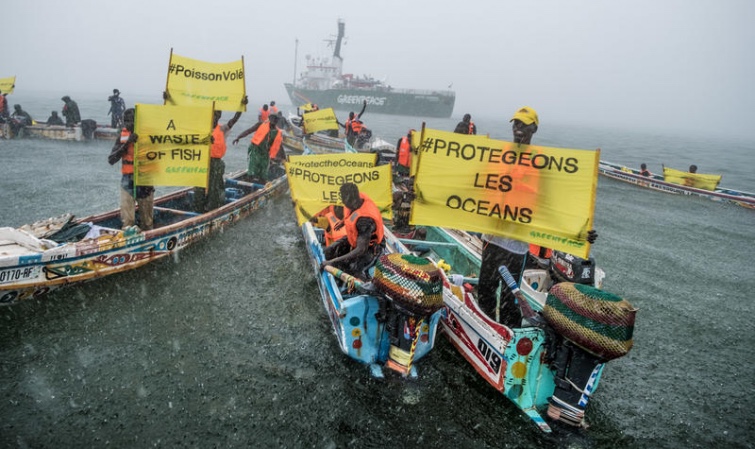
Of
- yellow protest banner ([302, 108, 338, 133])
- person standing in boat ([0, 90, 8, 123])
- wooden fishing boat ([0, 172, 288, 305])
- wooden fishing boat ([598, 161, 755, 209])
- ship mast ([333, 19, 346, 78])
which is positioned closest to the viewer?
wooden fishing boat ([0, 172, 288, 305])

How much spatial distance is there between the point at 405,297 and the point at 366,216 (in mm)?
1503

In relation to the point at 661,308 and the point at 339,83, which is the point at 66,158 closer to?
the point at 661,308

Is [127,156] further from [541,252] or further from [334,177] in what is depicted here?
[541,252]

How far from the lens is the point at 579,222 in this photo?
4297 millimetres

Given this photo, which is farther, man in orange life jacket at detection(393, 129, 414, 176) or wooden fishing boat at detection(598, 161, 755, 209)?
wooden fishing boat at detection(598, 161, 755, 209)

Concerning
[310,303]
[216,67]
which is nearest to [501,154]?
[310,303]

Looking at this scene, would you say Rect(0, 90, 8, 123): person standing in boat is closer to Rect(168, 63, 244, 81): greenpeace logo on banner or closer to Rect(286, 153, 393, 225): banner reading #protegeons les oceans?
Rect(168, 63, 244, 81): greenpeace logo on banner

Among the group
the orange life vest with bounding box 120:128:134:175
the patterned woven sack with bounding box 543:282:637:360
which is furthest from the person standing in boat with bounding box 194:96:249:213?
the patterned woven sack with bounding box 543:282:637:360

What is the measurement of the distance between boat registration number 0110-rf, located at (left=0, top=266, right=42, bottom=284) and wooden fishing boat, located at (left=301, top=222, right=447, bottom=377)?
13.0 feet

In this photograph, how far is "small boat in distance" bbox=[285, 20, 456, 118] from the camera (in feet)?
229

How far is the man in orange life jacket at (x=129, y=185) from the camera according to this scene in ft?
23.1

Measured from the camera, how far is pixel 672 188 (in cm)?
2080

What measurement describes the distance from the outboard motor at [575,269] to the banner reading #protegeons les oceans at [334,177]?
9.75 feet

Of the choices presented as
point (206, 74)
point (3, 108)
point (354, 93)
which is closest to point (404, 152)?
point (206, 74)
